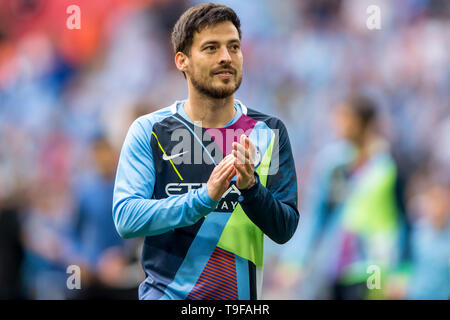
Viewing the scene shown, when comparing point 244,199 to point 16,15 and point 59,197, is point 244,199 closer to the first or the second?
point 59,197

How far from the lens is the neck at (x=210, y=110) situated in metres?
2.51

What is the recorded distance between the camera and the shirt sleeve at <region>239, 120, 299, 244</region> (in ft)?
7.26

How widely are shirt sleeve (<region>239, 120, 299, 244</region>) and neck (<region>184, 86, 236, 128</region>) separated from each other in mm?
236

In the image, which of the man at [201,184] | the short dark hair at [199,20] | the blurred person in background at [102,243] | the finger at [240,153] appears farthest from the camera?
the blurred person in background at [102,243]

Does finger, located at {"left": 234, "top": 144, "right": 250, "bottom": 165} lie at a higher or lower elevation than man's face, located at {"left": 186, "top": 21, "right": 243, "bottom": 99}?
lower

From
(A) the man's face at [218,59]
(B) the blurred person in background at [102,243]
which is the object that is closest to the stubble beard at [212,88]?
(A) the man's face at [218,59]

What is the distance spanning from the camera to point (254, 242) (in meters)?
2.46

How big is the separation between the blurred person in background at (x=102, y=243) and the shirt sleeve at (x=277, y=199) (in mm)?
1752

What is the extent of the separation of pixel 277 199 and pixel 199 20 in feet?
2.69

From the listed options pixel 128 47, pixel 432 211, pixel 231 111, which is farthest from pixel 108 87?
pixel 432 211

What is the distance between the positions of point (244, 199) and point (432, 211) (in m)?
2.26

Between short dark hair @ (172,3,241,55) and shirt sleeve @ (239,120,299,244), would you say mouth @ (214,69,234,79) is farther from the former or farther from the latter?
shirt sleeve @ (239,120,299,244)

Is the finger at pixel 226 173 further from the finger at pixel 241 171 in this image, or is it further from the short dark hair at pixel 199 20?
the short dark hair at pixel 199 20

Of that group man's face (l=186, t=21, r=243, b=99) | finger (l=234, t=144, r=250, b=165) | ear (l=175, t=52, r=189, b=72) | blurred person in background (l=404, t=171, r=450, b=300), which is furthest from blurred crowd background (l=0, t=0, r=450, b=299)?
finger (l=234, t=144, r=250, b=165)
